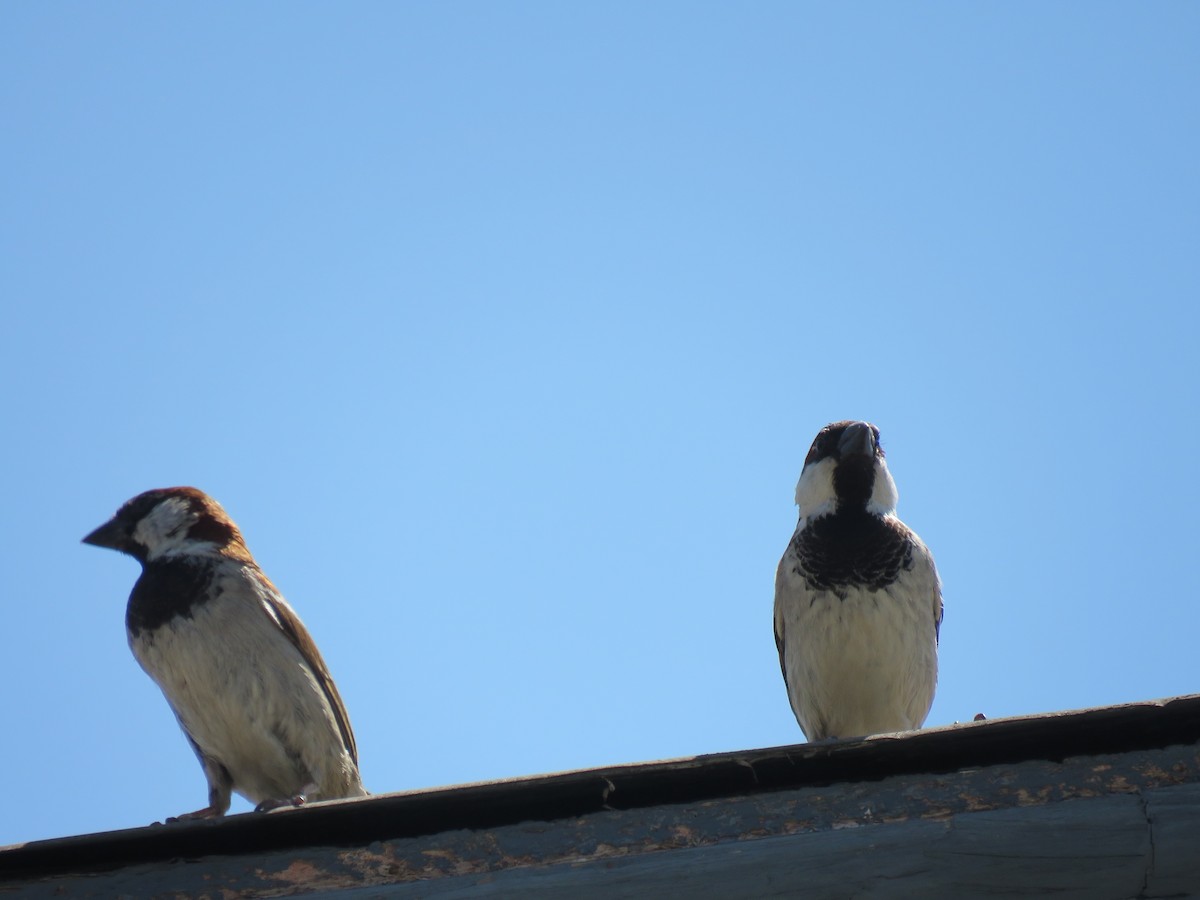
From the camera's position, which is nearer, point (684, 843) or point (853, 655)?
point (684, 843)

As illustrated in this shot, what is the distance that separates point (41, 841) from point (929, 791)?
1.84 meters

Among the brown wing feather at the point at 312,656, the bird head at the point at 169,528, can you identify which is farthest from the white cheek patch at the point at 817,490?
the bird head at the point at 169,528

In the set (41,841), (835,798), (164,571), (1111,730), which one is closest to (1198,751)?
(1111,730)

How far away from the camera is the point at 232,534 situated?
5883 mm

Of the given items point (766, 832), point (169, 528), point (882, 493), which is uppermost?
point (169, 528)

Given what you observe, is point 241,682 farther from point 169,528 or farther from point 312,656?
point 169,528

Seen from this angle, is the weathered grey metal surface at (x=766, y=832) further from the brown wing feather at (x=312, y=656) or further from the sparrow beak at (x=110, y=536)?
the sparrow beak at (x=110, y=536)

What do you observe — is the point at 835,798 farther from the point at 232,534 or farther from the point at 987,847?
the point at 232,534

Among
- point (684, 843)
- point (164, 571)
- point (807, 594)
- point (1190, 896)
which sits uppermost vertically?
point (164, 571)

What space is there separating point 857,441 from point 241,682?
8.25 ft

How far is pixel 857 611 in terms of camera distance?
5.30 meters

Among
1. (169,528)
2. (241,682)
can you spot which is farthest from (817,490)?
(169,528)

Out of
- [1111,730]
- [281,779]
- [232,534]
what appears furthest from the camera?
[232,534]

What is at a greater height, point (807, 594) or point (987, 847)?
point (807, 594)
